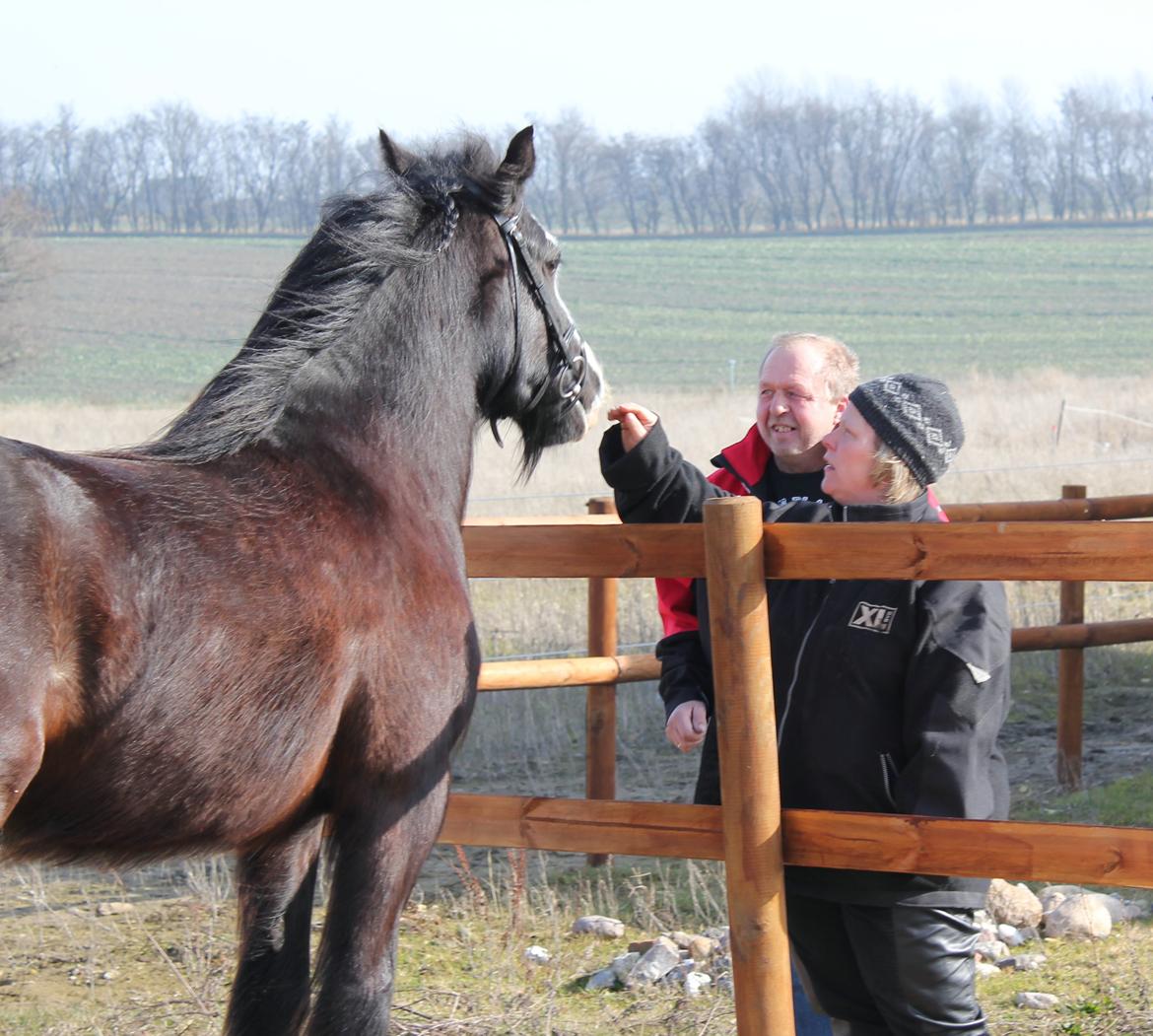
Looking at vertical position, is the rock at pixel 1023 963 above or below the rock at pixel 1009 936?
above

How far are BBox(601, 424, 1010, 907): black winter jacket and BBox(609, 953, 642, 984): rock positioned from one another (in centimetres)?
163

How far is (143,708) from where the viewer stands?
2.24 m

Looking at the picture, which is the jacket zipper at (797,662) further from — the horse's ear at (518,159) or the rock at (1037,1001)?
the rock at (1037,1001)

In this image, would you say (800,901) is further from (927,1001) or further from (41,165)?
(41,165)

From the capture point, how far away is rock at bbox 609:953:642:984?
4254 mm

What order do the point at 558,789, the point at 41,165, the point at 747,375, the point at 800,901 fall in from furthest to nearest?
the point at 41,165
the point at 747,375
the point at 558,789
the point at 800,901

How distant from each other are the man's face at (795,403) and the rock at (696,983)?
175 centimetres

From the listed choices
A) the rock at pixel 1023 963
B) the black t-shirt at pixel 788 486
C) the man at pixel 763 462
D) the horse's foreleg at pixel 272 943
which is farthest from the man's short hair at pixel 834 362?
the rock at pixel 1023 963

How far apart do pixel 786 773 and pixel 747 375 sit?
35379mm

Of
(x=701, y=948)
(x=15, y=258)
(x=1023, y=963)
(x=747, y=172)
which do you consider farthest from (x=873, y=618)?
(x=747, y=172)

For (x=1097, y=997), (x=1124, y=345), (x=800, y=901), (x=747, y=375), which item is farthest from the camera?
(x=1124, y=345)

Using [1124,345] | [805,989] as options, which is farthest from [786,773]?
[1124,345]

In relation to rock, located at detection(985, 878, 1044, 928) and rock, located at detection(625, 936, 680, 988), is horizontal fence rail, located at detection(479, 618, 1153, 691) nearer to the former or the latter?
rock, located at detection(625, 936, 680, 988)

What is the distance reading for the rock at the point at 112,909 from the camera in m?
4.99
